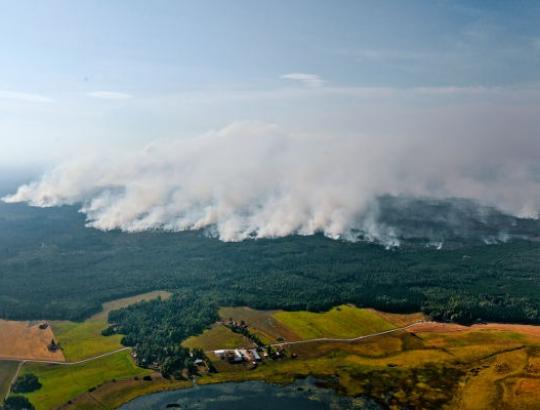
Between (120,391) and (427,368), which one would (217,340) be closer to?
(120,391)

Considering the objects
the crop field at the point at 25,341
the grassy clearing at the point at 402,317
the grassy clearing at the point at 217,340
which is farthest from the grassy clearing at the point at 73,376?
the grassy clearing at the point at 402,317

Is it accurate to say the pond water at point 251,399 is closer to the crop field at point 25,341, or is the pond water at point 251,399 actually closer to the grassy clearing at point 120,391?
the grassy clearing at point 120,391

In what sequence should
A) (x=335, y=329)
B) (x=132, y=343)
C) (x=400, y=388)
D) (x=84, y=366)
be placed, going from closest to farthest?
(x=400, y=388) → (x=84, y=366) → (x=132, y=343) → (x=335, y=329)

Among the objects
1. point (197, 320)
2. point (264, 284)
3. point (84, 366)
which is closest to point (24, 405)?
point (84, 366)

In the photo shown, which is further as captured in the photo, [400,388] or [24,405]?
[400,388]

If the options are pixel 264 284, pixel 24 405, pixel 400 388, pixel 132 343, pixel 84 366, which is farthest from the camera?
pixel 264 284

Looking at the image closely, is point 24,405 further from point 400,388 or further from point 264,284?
point 264,284

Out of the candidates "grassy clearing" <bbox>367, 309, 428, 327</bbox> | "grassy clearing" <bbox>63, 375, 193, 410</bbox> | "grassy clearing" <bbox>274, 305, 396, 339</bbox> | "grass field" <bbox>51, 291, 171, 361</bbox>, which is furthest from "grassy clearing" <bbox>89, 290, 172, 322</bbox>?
"grassy clearing" <bbox>367, 309, 428, 327</bbox>
